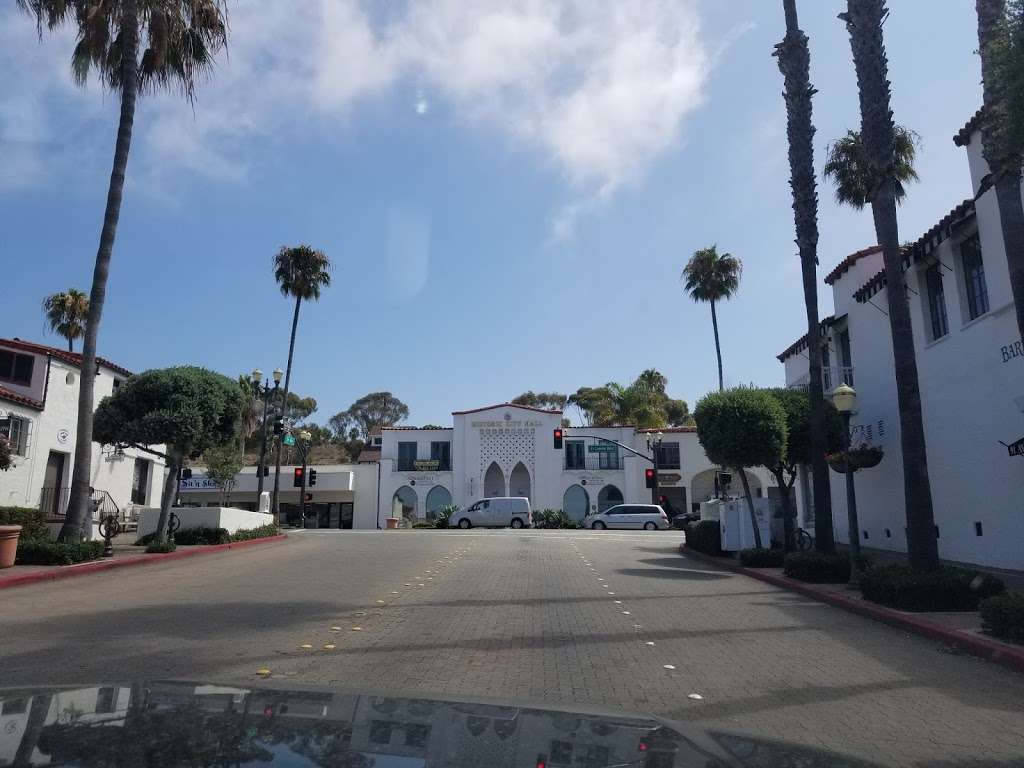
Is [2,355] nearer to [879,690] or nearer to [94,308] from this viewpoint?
[94,308]

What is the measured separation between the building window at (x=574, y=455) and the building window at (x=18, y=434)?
125 ft

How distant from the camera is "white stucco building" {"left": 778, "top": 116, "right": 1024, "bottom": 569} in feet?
49.8

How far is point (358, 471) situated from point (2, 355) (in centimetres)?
3387

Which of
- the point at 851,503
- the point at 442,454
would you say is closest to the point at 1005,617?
the point at 851,503

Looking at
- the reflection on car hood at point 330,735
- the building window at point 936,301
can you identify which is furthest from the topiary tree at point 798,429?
the reflection on car hood at point 330,735

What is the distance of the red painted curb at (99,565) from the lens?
1308cm

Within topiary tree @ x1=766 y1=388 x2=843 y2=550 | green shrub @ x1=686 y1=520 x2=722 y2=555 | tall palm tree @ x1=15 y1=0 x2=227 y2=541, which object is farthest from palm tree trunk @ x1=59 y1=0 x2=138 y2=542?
topiary tree @ x1=766 y1=388 x2=843 y2=550

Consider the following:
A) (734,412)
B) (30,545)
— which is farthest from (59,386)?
(734,412)

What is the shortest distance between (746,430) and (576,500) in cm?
3696

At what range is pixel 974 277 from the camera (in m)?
16.5

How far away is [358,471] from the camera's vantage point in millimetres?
56375

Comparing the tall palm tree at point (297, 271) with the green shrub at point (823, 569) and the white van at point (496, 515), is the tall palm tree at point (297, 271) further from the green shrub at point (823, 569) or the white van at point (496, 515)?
the green shrub at point (823, 569)

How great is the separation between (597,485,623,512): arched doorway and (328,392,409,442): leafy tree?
4249cm

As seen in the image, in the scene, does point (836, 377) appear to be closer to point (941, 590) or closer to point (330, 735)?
point (941, 590)
